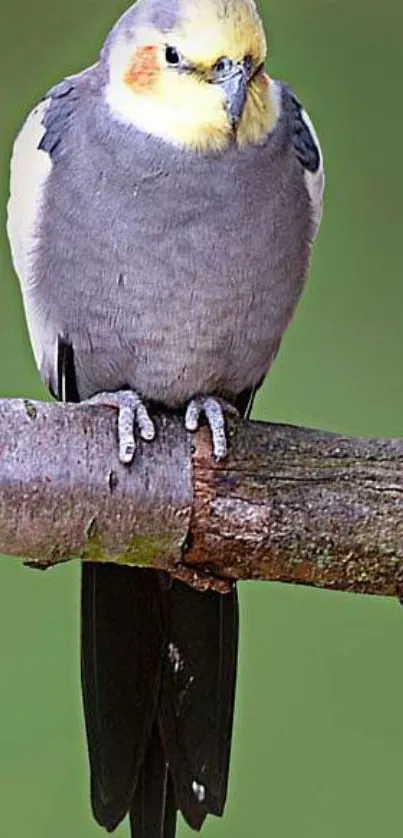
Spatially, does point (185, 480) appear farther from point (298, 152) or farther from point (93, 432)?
point (298, 152)

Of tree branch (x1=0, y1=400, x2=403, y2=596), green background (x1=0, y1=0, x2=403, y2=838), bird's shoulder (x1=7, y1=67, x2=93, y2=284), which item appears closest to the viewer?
tree branch (x1=0, y1=400, x2=403, y2=596)

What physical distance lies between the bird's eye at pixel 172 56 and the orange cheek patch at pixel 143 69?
1 cm

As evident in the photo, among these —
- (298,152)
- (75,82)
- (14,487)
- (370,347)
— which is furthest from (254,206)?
(370,347)

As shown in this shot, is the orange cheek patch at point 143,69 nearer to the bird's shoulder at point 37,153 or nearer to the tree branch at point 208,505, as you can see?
the bird's shoulder at point 37,153

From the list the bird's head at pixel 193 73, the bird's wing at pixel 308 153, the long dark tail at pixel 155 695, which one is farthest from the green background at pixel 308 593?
the bird's head at pixel 193 73

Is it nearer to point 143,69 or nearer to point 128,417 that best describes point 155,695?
point 128,417

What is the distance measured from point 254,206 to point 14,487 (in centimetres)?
32

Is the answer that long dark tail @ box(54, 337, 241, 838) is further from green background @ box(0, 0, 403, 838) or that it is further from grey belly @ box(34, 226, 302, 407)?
green background @ box(0, 0, 403, 838)

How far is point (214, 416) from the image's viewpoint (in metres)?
1.33

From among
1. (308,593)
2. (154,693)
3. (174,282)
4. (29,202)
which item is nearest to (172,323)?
(174,282)

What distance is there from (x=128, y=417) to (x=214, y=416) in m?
0.08

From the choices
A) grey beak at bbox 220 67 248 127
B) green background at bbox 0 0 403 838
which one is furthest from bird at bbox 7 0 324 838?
green background at bbox 0 0 403 838

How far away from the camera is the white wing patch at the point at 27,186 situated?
1.35m

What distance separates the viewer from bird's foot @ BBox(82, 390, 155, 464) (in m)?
1.26
